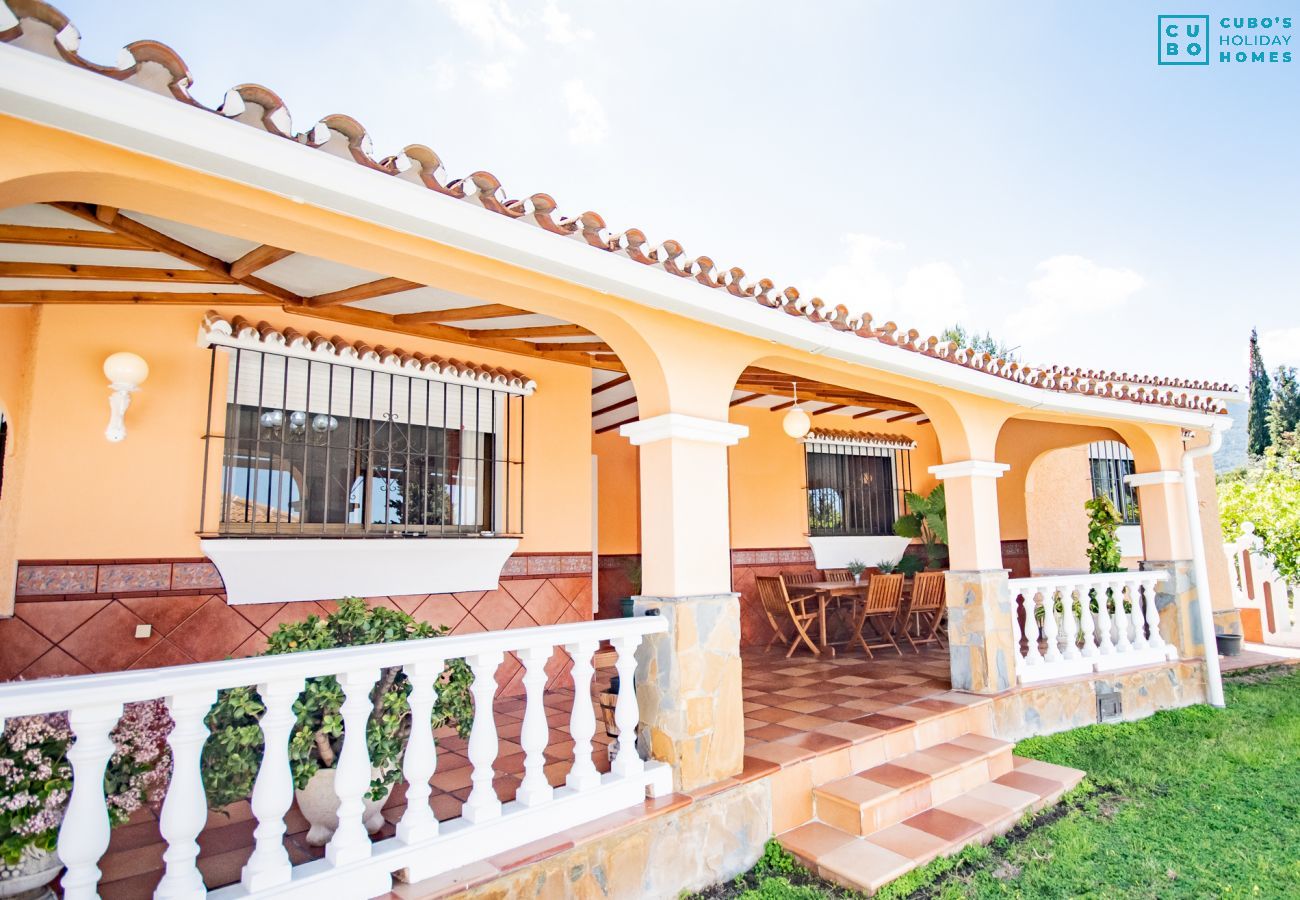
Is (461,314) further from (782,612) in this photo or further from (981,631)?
(782,612)

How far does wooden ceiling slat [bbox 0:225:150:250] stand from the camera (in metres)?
2.98

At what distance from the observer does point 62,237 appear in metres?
3.06

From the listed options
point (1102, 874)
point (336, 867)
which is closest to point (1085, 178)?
point (1102, 874)

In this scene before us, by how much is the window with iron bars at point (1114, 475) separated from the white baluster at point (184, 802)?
1245 centimetres

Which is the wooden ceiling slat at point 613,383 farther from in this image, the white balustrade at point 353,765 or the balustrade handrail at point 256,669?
the balustrade handrail at point 256,669

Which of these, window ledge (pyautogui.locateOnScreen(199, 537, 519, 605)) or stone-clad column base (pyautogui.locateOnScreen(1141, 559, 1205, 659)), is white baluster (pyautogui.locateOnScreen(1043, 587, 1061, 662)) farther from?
window ledge (pyautogui.locateOnScreen(199, 537, 519, 605))

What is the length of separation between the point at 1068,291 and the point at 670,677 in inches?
2497

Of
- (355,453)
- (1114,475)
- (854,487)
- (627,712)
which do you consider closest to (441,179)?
(627,712)

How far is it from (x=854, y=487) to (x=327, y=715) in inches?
311

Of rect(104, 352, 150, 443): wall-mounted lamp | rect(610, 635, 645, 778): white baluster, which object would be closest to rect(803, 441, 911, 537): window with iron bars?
rect(610, 635, 645, 778): white baluster

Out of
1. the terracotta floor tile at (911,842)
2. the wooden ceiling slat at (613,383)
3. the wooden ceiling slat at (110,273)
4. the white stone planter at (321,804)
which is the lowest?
the terracotta floor tile at (911,842)

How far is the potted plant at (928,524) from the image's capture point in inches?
358

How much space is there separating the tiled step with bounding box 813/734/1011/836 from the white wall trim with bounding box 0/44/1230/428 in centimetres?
258

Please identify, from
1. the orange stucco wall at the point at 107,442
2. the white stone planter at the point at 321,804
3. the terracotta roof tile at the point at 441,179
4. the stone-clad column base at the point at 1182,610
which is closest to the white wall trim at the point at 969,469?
the terracotta roof tile at the point at 441,179
